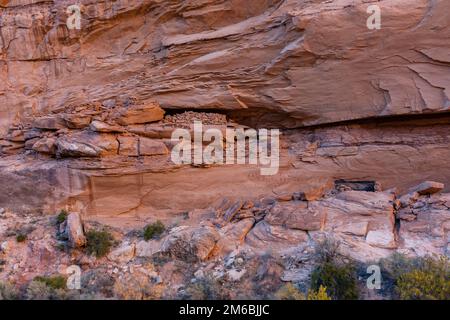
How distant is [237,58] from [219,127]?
5.86ft

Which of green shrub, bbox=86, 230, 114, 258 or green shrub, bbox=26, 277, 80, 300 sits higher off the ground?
green shrub, bbox=86, 230, 114, 258

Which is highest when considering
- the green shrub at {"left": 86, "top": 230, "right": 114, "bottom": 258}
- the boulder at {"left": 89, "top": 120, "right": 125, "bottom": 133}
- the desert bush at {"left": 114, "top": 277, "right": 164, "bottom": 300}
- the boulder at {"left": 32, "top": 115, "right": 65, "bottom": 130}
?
the boulder at {"left": 32, "top": 115, "right": 65, "bottom": 130}

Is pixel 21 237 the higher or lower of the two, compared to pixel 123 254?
higher

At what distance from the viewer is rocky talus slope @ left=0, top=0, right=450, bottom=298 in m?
7.79

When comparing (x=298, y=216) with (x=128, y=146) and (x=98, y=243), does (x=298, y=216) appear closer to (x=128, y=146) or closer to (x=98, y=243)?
(x=98, y=243)

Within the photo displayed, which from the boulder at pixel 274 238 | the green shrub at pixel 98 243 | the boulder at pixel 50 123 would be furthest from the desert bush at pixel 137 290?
the boulder at pixel 50 123

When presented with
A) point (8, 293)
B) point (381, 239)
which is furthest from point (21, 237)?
point (381, 239)

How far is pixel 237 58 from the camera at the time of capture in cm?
959

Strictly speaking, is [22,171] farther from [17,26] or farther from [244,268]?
[244,268]

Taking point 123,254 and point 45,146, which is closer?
point 123,254

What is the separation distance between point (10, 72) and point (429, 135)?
450 inches

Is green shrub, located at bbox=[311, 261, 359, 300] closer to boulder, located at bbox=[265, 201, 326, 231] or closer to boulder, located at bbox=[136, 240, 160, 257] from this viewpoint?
boulder, located at bbox=[265, 201, 326, 231]

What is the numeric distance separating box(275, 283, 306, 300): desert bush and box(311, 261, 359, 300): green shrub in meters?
0.37

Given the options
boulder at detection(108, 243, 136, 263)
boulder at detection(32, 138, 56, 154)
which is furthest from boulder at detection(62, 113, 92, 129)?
boulder at detection(108, 243, 136, 263)
